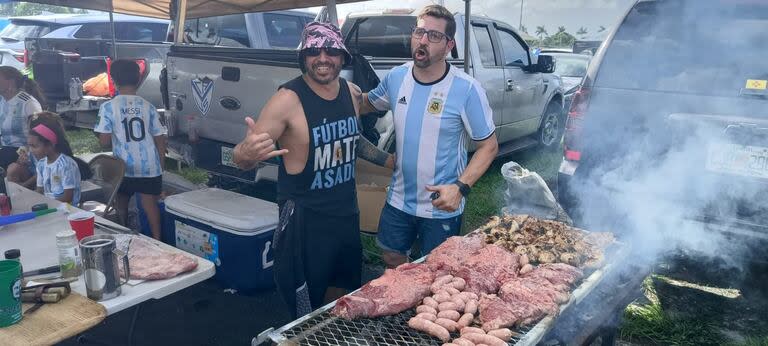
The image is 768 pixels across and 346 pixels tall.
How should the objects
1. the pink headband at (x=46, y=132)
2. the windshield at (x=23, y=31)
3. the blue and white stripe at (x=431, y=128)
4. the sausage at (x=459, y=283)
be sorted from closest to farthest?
the sausage at (x=459, y=283) < the blue and white stripe at (x=431, y=128) < the pink headband at (x=46, y=132) < the windshield at (x=23, y=31)

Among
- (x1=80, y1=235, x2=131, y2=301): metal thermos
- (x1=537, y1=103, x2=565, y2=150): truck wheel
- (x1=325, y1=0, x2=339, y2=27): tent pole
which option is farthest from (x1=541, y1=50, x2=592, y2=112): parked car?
(x1=80, y1=235, x2=131, y2=301): metal thermos

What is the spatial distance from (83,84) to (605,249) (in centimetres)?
873

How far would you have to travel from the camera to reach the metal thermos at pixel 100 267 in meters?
2.19

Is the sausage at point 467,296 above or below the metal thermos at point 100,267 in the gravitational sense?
below

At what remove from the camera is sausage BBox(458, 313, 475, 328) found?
2.06 m

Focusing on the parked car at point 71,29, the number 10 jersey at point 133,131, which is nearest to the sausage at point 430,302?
the number 10 jersey at point 133,131

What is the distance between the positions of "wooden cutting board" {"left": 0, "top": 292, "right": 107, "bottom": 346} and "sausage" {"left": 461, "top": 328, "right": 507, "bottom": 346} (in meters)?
1.45

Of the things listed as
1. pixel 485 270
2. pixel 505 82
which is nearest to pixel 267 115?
pixel 485 270

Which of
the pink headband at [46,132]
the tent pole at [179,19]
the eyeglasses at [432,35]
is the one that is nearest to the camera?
the eyeglasses at [432,35]

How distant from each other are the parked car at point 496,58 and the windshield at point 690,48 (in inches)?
95.6

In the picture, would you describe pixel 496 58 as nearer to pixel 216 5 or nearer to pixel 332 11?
pixel 332 11

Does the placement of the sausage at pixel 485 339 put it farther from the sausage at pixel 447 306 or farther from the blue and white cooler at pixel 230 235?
the blue and white cooler at pixel 230 235

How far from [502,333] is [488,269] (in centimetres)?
53

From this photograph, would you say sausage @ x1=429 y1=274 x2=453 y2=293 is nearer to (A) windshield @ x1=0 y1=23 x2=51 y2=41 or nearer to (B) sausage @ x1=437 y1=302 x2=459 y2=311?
(B) sausage @ x1=437 y1=302 x2=459 y2=311
